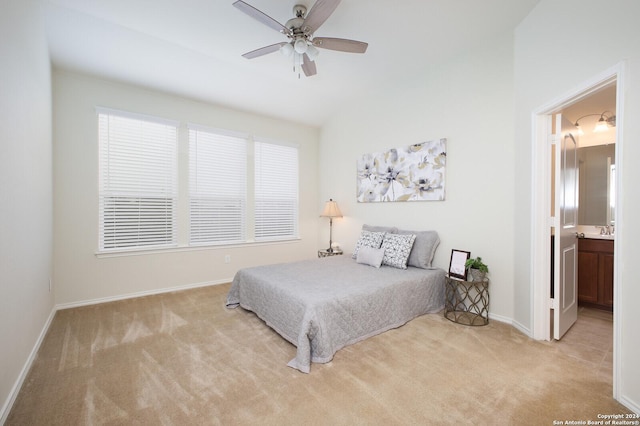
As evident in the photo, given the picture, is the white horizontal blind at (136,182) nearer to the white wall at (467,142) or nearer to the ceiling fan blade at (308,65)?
the ceiling fan blade at (308,65)

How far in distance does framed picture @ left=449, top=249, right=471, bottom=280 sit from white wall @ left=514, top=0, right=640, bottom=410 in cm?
47

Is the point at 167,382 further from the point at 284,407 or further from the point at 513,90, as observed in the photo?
the point at 513,90

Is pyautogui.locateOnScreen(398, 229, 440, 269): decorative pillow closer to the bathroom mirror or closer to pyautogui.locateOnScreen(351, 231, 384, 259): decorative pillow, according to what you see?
pyautogui.locateOnScreen(351, 231, 384, 259): decorative pillow

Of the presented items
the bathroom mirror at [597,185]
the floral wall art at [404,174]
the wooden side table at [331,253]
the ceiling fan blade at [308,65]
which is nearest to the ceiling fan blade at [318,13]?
the ceiling fan blade at [308,65]

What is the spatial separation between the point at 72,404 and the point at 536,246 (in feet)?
12.0

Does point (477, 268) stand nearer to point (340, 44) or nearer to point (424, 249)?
point (424, 249)

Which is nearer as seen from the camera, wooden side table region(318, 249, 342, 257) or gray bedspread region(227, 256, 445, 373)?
gray bedspread region(227, 256, 445, 373)

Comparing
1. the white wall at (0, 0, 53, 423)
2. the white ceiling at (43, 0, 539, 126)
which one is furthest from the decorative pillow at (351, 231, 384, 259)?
the white wall at (0, 0, 53, 423)

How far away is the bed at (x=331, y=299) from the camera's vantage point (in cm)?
215

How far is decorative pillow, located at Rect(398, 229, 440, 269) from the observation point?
334 cm

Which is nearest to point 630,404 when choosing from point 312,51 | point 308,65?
point 312,51

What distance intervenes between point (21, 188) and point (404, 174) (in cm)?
381

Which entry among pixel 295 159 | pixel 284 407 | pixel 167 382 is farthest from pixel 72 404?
pixel 295 159

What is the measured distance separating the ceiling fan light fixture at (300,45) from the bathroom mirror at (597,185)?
4082 mm
